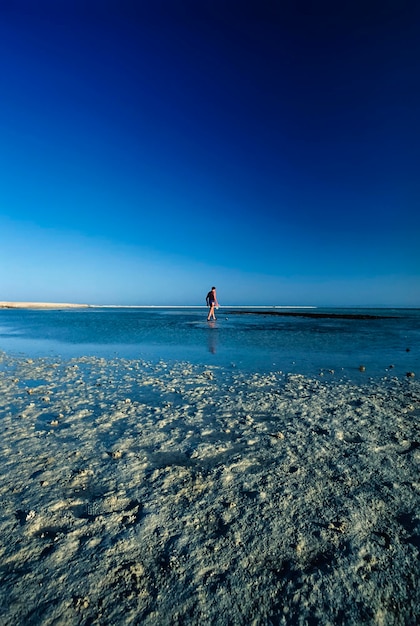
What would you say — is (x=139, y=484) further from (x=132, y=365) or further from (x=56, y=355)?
(x=56, y=355)

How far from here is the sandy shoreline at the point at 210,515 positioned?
2.37 meters

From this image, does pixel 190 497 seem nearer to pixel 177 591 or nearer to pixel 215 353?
pixel 177 591

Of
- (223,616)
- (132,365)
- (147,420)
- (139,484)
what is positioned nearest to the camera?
(223,616)

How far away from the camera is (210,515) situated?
10.8 ft

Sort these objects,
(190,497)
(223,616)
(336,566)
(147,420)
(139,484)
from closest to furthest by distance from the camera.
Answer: (223,616) → (336,566) → (190,497) → (139,484) → (147,420)

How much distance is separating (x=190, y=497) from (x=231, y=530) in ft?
2.24

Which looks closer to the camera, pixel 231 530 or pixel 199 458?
pixel 231 530

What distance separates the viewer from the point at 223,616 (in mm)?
2270

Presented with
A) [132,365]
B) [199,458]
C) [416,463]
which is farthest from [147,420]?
[132,365]

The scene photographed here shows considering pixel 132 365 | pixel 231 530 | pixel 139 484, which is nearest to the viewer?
pixel 231 530

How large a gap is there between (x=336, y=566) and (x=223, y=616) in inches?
39.3

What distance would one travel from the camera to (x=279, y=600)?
7.79 feet

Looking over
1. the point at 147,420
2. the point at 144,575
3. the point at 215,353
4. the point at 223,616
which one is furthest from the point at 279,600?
the point at 215,353

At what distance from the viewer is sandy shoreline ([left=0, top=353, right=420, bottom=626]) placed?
2.37 m
